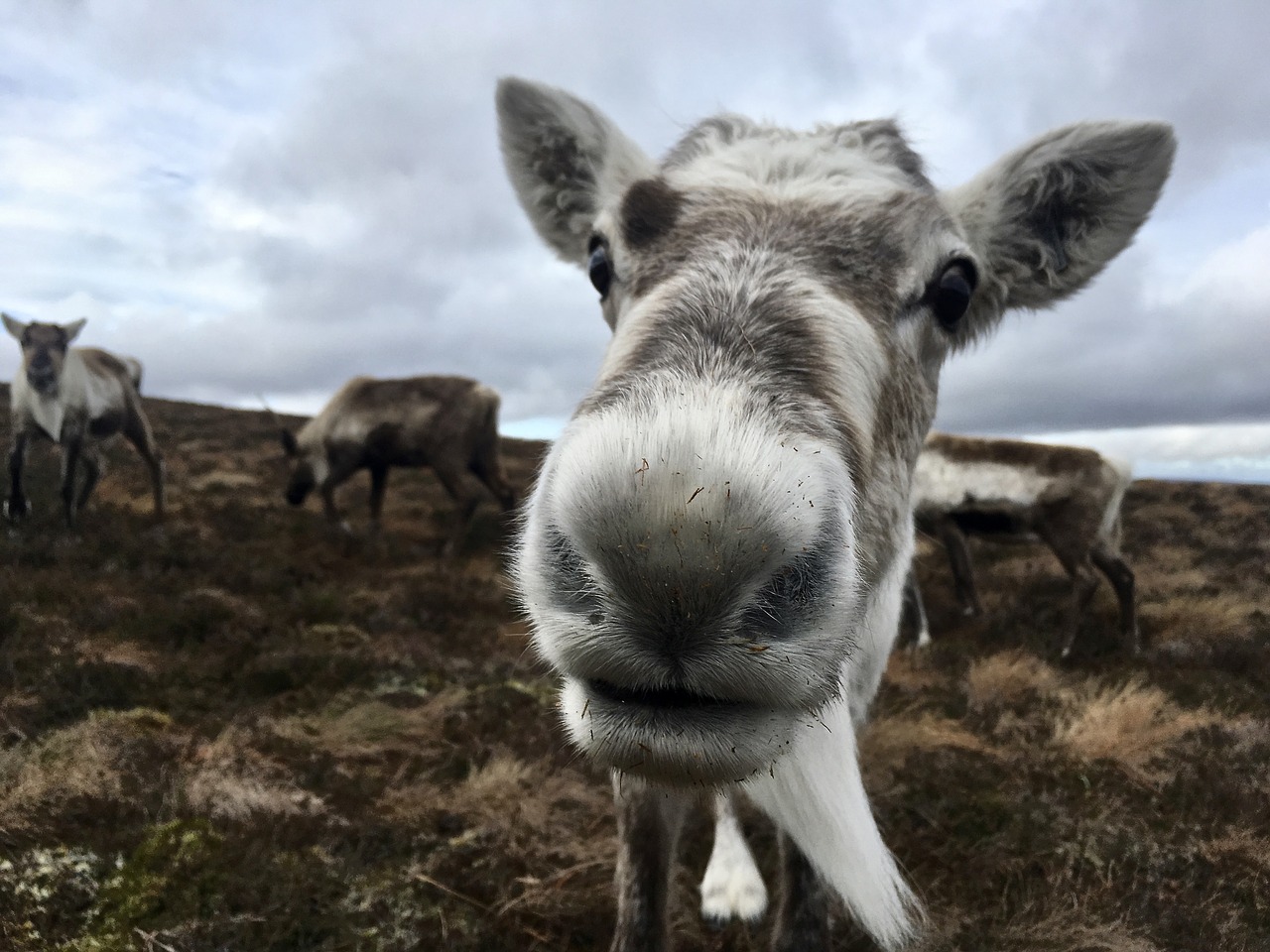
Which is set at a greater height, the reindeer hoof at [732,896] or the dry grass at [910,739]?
the dry grass at [910,739]

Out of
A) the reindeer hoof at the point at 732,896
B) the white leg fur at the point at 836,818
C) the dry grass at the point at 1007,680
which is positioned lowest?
the reindeer hoof at the point at 732,896

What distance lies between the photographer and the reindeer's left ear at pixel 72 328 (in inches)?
464

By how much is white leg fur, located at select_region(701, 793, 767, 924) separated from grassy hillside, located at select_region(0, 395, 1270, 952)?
4.8 inches

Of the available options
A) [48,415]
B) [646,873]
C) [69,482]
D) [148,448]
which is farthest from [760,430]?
[148,448]

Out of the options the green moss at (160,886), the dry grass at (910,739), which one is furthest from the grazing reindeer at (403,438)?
the green moss at (160,886)

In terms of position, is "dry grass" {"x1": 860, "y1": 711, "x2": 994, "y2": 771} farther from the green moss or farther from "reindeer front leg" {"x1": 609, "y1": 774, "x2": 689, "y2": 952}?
the green moss

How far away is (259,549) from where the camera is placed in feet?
36.6

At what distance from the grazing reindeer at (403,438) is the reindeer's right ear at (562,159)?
10.4m

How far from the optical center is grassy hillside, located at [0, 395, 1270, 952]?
3.23m

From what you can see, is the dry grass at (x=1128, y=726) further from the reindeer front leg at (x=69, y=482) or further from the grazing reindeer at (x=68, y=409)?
the grazing reindeer at (x=68, y=409)

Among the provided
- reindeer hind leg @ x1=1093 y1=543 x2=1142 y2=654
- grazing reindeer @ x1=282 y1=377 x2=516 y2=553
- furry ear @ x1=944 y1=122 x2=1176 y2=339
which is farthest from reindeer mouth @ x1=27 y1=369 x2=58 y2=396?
reindeer hind leg @ x1=1093 y1=543 x2=1142 y2=654

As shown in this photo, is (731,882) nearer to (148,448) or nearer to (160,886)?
(160,886)

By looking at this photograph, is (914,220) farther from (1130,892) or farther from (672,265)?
(1130,892)

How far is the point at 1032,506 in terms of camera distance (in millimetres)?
9578
